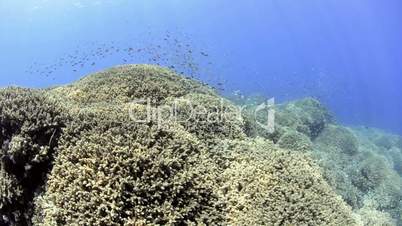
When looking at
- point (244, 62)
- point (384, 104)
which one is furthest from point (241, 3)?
point (384, 104)

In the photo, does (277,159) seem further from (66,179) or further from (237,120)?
(66,179)

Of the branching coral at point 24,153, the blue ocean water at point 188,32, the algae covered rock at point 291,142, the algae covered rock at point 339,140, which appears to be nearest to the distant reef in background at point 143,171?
the branching coral at point 24,153

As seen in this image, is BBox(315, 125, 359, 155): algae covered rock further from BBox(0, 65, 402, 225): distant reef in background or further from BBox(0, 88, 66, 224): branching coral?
BBox(0, 88, 66, 224): branching coral

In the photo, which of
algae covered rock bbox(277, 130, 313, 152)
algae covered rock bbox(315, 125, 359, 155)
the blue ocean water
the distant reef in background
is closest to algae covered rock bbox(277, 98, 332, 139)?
algae covered rock bbox(315, 125, 359, 155)

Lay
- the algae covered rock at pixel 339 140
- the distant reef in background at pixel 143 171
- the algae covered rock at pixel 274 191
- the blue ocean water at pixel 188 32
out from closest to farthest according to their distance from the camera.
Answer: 1. the distant reef in background at pixel 143 171
2. the algae covered rock at pixel 274 191
3. the algae covered rock at pixel 339 140
4. the blue ocean water at pixel 188 32

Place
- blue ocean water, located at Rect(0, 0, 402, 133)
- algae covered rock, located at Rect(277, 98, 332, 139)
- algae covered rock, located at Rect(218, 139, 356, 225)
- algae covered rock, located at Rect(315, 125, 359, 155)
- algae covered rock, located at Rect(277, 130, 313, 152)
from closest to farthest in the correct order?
algae covered rock, located at Rect(218, 139, 356, 225)
algae covered rock, located at Rect(277, 130, 313, 152)
algae covered rock, located at Rect(277, 98, 332, 139)
algae covered rock, located at Rect(315, 125, 359, 155)
blue ocean water, located at Rect(0, 0, 402, 133)

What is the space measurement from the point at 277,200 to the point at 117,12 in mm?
155633

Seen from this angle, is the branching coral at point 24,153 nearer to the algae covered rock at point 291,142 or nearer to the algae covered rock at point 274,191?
the algae covered rock at point 274,191

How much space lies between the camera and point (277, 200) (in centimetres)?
507

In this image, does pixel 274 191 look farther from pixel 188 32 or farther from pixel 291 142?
pixel 188 32

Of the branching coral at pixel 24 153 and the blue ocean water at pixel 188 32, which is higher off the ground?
the blue ocean water at pixel 188 32

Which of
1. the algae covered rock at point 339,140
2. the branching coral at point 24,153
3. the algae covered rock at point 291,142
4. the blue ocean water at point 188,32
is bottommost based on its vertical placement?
the branching coral at point 24,153

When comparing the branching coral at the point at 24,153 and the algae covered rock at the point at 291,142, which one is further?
the algae covered rock at the point at 291,142

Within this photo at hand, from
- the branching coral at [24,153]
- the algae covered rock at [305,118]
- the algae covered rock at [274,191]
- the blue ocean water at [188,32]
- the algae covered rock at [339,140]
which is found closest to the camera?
the algae covered rock at [274,191]
